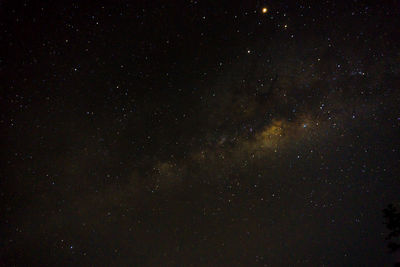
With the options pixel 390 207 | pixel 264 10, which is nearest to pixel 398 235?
pixel 390 207

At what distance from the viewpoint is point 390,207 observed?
11.5 metres

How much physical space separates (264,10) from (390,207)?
7.18 meters

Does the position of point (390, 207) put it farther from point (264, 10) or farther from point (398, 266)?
point (264, 10)

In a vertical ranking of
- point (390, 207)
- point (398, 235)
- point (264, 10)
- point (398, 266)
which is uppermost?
point (264, 10)

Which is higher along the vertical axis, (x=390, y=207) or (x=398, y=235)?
(x=390, y=207)

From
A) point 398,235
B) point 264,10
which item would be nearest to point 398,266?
point 398,235

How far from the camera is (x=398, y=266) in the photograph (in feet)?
35.8

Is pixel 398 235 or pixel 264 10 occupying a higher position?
pixel 264 10

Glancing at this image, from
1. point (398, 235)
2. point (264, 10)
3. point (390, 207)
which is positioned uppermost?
point (264, 10)

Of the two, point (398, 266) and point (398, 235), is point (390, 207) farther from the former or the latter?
point (398, 266)

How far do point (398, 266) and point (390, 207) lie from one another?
172 cm

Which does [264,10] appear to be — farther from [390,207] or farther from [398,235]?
[398,235]

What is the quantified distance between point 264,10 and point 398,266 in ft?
28.0

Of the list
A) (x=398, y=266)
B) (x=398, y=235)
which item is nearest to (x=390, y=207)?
(x=398, y=235)
